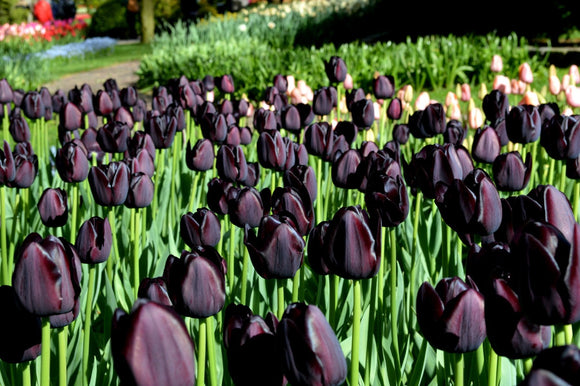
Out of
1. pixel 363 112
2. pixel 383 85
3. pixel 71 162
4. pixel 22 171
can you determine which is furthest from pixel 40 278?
pixel 383 85

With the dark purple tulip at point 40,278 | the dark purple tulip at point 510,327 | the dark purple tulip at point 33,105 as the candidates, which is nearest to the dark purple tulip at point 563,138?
the dark purple tulip at point 510,327

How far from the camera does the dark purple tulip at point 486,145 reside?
2361 mm

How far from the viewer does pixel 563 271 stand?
36.7 inches

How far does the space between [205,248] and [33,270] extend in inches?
11.8

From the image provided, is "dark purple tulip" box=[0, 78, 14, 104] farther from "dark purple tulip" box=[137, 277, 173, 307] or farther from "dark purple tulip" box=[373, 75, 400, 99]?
"dark purple tulip" box=[137, 277, 173, 307]

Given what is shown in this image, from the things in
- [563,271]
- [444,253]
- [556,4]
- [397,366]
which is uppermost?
[556,4]

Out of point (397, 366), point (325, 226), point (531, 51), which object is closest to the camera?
point (325, 226)

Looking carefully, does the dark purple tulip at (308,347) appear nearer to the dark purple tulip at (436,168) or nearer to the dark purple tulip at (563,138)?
the dark purple tulip at (436,168)

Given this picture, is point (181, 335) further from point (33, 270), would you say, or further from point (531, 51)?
point (531, 51)

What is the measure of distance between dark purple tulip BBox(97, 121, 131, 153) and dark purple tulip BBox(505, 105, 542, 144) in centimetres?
154

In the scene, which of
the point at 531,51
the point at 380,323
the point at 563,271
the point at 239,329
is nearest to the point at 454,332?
the point at 563,271

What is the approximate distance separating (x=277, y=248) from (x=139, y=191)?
86cm

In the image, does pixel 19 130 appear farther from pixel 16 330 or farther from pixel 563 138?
pixel 563 138

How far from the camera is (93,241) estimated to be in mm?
1686
